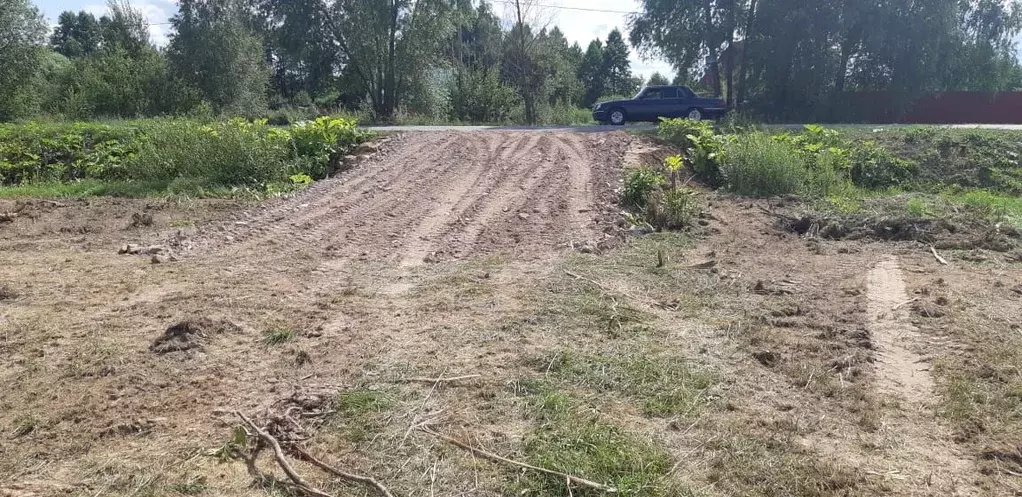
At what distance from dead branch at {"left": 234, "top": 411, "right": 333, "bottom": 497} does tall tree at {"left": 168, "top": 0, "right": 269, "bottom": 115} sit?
27.7 metres

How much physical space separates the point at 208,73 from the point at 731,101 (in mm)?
21667

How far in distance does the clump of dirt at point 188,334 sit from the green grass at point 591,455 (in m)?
2.38

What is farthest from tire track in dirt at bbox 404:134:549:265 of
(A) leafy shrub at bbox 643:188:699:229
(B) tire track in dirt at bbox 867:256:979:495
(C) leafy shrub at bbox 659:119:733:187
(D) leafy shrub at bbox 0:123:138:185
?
(D) leafy shrub at bbox 0:123:138:185

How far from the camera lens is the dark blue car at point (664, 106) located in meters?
21.3

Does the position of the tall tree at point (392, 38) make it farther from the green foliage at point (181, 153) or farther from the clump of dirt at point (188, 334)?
the clump of dirt at point (188, 334)

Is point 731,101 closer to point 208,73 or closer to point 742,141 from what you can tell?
point 742,141

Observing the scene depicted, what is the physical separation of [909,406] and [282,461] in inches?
132

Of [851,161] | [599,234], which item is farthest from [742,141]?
[599,234]

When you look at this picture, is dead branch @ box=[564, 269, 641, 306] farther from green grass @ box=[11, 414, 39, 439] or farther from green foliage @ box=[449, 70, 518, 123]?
green foliage @ box=[449, 70, 518, 123]

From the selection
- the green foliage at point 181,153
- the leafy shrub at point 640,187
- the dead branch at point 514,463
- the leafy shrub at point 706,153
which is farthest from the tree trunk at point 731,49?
the dead branch at point 514,463

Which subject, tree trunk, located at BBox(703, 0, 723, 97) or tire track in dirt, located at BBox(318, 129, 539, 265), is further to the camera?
tree trunk, located at BBox(703, 0, 723, 97)

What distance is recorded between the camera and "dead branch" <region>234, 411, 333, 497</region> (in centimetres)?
318

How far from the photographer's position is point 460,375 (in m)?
4.25

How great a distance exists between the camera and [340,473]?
3297 mm
